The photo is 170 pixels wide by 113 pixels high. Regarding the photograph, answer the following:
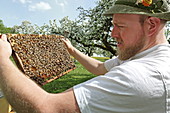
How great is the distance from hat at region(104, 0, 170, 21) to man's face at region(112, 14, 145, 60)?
6cm

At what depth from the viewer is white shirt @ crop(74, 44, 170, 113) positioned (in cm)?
126

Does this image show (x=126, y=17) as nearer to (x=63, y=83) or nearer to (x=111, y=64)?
(x=111, y=64)

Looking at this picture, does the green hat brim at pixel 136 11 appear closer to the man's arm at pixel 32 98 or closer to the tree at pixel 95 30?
the man's arm at pixel 32 98

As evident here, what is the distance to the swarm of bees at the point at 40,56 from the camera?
9.59 ft

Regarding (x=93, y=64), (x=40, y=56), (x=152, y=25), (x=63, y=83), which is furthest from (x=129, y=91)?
(x=63, y=83)

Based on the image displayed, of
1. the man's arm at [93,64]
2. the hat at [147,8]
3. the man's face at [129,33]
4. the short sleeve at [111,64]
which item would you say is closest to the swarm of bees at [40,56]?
the man's arm at [93,64]

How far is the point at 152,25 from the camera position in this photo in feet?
5.81

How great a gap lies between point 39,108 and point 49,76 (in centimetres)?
268

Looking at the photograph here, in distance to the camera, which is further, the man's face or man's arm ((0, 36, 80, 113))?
the man's face

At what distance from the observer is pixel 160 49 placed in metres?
1.57

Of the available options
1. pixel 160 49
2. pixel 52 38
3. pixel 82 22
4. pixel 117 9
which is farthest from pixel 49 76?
pixel 82 22

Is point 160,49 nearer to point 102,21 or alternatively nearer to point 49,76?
point 49,76

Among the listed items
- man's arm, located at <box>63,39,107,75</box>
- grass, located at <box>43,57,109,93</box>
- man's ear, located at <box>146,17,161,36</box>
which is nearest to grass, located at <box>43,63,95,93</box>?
grass, located at <box>43,57,109,93</box>

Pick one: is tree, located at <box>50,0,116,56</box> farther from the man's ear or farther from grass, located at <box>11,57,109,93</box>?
the man's ear
